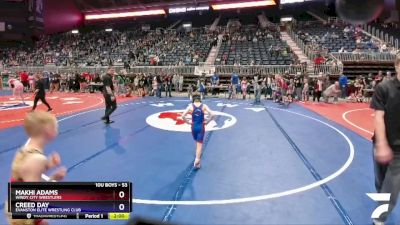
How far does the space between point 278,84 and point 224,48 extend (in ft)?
37.5

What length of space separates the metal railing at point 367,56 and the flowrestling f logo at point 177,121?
12938mm

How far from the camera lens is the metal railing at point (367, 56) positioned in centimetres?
2041

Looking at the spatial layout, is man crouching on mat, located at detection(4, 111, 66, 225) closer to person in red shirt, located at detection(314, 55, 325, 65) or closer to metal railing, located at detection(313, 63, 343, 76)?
metal railing, located at detection(313, 63, 343, 76)

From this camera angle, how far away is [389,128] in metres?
3.40

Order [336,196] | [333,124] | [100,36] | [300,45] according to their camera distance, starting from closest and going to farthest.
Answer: [336,196] → [333,124] → [300,45] → [100,36]

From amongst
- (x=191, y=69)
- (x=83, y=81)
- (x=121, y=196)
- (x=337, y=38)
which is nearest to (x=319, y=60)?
(x=337, y=38)

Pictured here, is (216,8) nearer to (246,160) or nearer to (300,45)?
(300,45)

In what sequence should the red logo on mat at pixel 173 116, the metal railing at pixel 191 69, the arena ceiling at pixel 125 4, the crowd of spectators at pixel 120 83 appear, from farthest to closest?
the arena ceiling at pixel 125 4, the metal railing at pixel 191 69, the crowd of spectators at pixel 120 83, the red logo on mat at pixel 173 116

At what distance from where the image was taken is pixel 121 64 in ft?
89.8

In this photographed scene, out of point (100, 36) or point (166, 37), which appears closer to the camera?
point (166, 37)

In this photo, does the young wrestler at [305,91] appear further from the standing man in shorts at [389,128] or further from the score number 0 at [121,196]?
the score number 0 at [121,196]

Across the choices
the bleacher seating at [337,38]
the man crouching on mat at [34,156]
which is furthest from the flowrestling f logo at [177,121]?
the bleacher seating at [337,38]

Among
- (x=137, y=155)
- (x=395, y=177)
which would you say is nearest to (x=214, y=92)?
(x=137, y=155)
